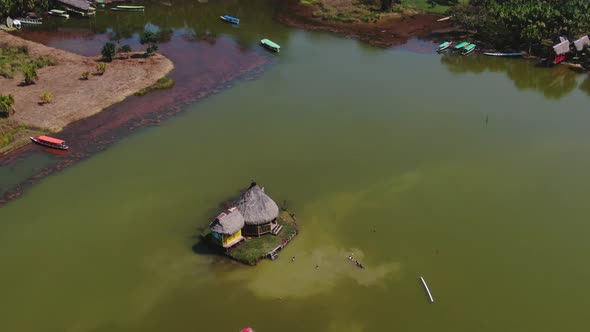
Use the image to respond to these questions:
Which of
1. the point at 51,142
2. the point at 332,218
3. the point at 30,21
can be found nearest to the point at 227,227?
the point at 332,218

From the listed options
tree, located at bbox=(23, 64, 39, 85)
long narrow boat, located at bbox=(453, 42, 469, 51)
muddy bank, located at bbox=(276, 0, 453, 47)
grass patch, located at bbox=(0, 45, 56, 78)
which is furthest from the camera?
muddy bank, located at bbox=(276, 0, 453, 47)

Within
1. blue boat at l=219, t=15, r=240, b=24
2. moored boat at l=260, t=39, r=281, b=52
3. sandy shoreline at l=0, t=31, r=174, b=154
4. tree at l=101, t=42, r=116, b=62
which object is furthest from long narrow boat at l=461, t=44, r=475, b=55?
tree at l=101, t=42, r=116, b=62

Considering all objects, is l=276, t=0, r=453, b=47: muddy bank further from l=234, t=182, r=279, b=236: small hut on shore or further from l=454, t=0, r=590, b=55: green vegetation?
l=234, t=182, r=279, b=236: small hut on shore

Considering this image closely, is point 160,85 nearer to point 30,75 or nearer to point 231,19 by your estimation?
point 30,75

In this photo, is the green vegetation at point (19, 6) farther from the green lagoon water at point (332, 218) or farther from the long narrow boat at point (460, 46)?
the long narrow boat at point (460, 46)

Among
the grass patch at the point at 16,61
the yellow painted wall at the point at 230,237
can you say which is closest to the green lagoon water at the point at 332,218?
the yellow painted wall at the point at 230,237

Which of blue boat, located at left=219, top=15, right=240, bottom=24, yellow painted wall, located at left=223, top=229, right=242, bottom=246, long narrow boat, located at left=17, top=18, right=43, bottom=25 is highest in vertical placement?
blue boat, located at left=219, top=15, right=240, bottom=24

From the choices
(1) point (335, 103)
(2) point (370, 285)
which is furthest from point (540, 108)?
(2) point (370, 285)

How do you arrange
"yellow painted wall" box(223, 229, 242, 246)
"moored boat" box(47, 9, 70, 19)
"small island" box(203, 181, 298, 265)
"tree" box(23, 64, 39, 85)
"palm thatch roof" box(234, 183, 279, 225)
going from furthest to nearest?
"moored boat" box(47, 9, 70, 19)
"tree" box(23, 64, 39, 85)
"palm thatch roof" box(234, 183, 279, 225)
"yellow painted wall" box(223, 229, 242, 246)
"small island" box(203, 181, 298, 265)
